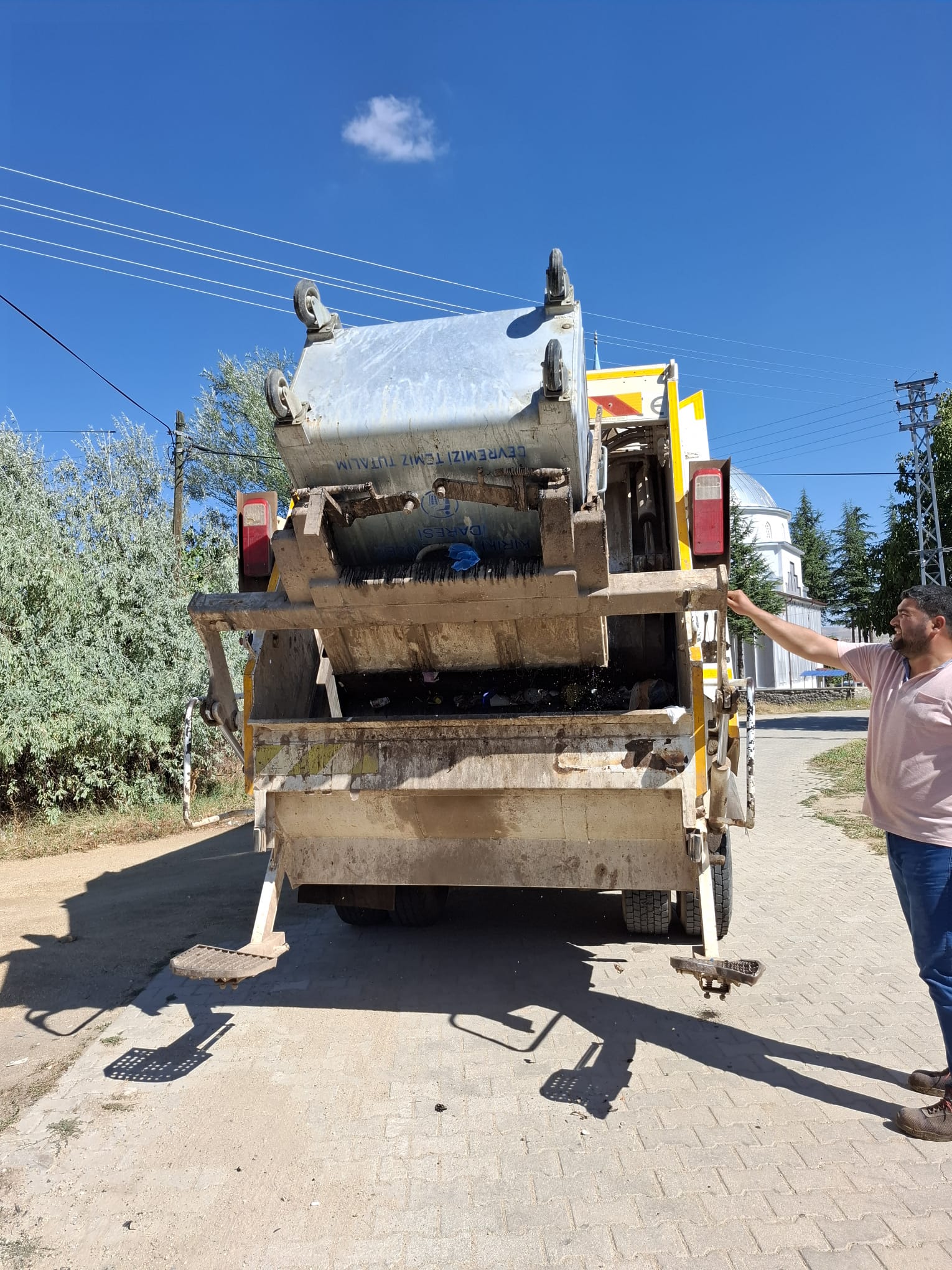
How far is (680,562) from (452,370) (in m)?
1.22

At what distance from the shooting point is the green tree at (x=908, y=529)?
68.8 feet

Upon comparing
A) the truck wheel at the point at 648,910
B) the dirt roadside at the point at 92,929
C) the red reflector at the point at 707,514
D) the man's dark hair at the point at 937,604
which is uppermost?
the red reflector at the point at 707,514

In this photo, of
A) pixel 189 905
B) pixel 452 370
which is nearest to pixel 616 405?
pixel 452 370

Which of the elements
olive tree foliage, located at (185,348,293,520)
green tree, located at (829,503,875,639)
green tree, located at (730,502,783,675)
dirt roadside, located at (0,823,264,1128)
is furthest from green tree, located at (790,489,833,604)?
dirt roadside, located at (0,823,264,1128)

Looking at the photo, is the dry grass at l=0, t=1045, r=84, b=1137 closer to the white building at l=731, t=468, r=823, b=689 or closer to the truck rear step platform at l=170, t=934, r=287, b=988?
the truck rear step platform at l=170, t=934, r=287, b=988

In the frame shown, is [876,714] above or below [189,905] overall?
above

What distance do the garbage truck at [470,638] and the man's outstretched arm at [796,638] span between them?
0.15m

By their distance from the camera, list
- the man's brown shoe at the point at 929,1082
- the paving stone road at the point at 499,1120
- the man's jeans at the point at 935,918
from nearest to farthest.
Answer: the paving stone road at the point at 499,1120 < the man's jeans at the point at 935,918 < the man's brown shoe at the point at 929,1082

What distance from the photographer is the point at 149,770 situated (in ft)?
33.8

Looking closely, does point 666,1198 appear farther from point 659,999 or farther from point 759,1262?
point 659,999

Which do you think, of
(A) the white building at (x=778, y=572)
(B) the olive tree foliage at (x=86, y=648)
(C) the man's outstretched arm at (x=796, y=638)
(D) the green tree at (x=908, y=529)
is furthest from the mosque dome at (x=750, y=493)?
(C) the man's outstretched arm at (x=796, y=638)

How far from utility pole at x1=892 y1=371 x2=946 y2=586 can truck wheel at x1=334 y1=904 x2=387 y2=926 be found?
18.8 m

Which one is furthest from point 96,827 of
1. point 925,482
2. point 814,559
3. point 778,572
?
point 814,559

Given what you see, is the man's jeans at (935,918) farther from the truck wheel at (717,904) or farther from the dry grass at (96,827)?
the dry grass at (96,827)
